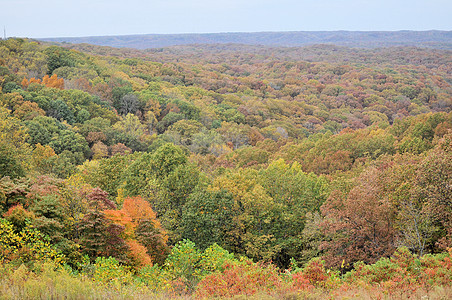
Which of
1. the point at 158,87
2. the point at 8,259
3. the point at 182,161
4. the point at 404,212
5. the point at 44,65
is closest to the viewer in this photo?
the point at 8,259

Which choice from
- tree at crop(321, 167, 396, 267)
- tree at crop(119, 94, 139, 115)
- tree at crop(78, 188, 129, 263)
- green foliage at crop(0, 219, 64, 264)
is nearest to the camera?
green foliage at crop(0, 219, 64, 264)

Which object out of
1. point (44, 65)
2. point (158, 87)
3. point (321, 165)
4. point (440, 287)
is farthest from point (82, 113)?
point (440, 287)

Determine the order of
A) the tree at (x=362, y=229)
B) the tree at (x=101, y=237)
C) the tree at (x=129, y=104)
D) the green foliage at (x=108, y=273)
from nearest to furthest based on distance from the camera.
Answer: the green foliage at (x=108, y=273), the tree at (x=101, y=237), the tree at (x=362, y=229), the tree at (x=129, y=104)

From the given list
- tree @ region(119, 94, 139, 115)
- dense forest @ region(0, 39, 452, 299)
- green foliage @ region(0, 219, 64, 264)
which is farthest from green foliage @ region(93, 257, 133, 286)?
tree @ region(119, 94, 139, 115)

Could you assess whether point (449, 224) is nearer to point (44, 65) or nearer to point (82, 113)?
point (82, 113)

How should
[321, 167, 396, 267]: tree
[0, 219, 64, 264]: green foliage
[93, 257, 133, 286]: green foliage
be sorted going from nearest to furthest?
[93, 257, 133, 286]: green foliage → [0, 219, 64, 264]: green foliage → [321, 167, 396, 267]: tree

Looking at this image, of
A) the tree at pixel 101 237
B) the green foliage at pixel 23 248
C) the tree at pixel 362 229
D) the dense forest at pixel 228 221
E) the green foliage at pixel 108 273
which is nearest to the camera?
the dense forest at pixel 228 221

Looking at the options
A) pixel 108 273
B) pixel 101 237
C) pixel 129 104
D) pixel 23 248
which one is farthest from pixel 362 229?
pixel 129 104

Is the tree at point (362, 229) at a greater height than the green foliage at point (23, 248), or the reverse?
the green foliage at point (23, 248)

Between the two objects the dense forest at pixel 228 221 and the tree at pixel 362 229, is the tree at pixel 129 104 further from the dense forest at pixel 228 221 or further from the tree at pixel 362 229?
the tree at pixel 362 229

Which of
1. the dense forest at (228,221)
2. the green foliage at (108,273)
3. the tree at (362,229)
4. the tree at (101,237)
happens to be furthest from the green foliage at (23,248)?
the tree at (362,229)

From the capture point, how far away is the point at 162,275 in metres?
14.4

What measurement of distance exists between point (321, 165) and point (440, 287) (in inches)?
1296

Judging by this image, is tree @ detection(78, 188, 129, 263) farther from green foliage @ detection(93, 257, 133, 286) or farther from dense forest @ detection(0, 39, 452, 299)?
green foliage @ detection(93, 257, 133, 286)
